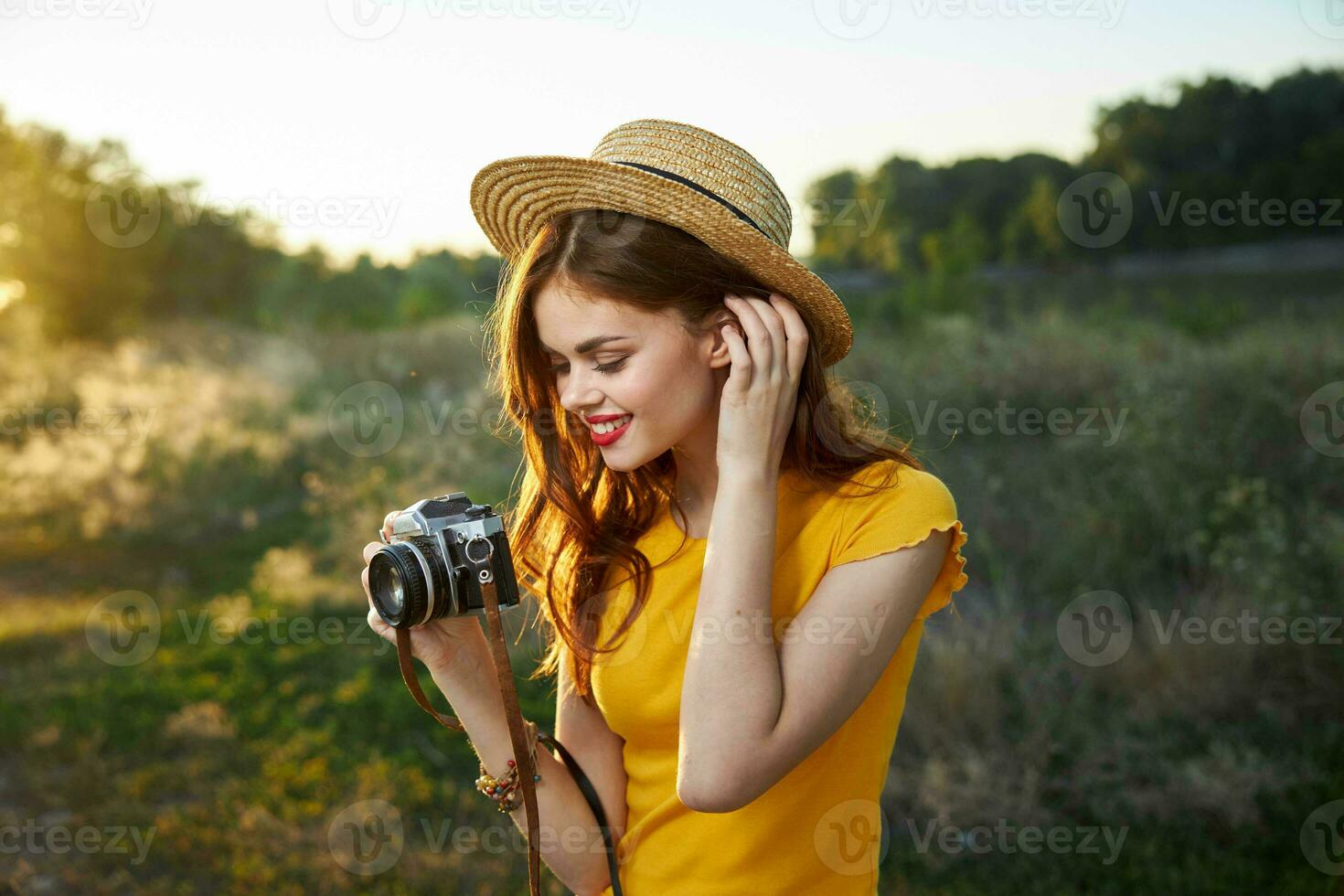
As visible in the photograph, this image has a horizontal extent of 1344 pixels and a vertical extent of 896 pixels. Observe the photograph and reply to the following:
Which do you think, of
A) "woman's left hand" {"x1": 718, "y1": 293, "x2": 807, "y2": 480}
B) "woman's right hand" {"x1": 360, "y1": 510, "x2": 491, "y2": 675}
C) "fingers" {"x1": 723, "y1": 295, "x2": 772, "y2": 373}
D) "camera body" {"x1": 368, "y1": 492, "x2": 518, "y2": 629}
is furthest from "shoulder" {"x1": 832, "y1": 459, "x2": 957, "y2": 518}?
"woman's right hand" {"x1": 360, "y1": 510, "x2": 491, "y2": 675}

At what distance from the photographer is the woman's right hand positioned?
169 centimetres

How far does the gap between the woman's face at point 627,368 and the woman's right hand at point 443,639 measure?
388 mm

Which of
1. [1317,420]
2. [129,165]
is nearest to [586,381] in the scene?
[1317,420]

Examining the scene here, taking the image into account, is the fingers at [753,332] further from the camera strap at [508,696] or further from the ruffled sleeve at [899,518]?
the camera strap at [508,696]

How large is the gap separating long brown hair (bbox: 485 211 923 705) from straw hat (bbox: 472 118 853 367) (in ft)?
0.13

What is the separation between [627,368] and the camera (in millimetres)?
1624

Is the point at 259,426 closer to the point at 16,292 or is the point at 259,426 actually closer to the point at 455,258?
the point at 455,258

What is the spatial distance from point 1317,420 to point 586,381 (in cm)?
482

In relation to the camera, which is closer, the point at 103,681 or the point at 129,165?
the point at 103,681

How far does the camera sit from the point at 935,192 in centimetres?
757

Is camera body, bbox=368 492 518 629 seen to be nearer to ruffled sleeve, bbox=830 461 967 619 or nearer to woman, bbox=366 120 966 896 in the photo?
woman, bbox=366 120 966 896

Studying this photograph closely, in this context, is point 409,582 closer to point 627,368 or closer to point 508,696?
point 508,696

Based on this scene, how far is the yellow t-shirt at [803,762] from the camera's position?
1.61 m

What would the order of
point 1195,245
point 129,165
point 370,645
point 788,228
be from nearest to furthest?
point 788,228 → point 370,645 → point 1195,245 → point 129,165
